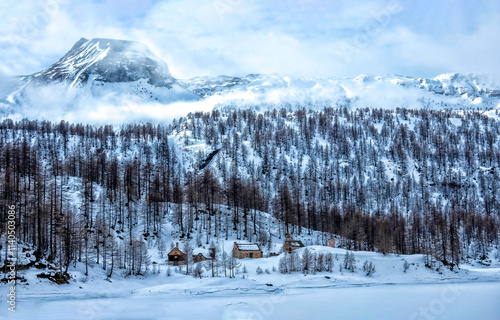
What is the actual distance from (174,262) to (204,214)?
83.1 ft

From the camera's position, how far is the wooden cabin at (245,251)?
7650cm

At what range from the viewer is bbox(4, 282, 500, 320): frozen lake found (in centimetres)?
3656

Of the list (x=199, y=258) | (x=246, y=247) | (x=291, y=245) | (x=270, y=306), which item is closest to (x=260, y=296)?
(x=270, y=306)

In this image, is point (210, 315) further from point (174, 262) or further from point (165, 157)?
point (165, 157)

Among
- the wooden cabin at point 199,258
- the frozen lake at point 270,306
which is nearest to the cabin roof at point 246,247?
the wooden cabin at point 199,258

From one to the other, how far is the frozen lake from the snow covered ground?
0.31 feet

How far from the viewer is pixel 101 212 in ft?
286

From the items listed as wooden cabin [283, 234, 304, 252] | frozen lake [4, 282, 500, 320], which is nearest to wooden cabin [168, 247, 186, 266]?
frozen lake [4, 282, 500, 320]

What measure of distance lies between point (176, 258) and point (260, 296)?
1031 inches

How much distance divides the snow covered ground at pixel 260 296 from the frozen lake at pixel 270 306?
0.09 metres

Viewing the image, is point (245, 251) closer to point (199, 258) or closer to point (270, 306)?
point (199, 258)

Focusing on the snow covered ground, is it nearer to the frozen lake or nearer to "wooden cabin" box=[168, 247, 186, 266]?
the frozen lake

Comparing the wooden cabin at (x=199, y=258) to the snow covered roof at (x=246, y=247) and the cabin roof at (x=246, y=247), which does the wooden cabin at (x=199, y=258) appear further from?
the snow covered roof at (x=246, y=247)

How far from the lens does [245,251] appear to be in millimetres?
77438
